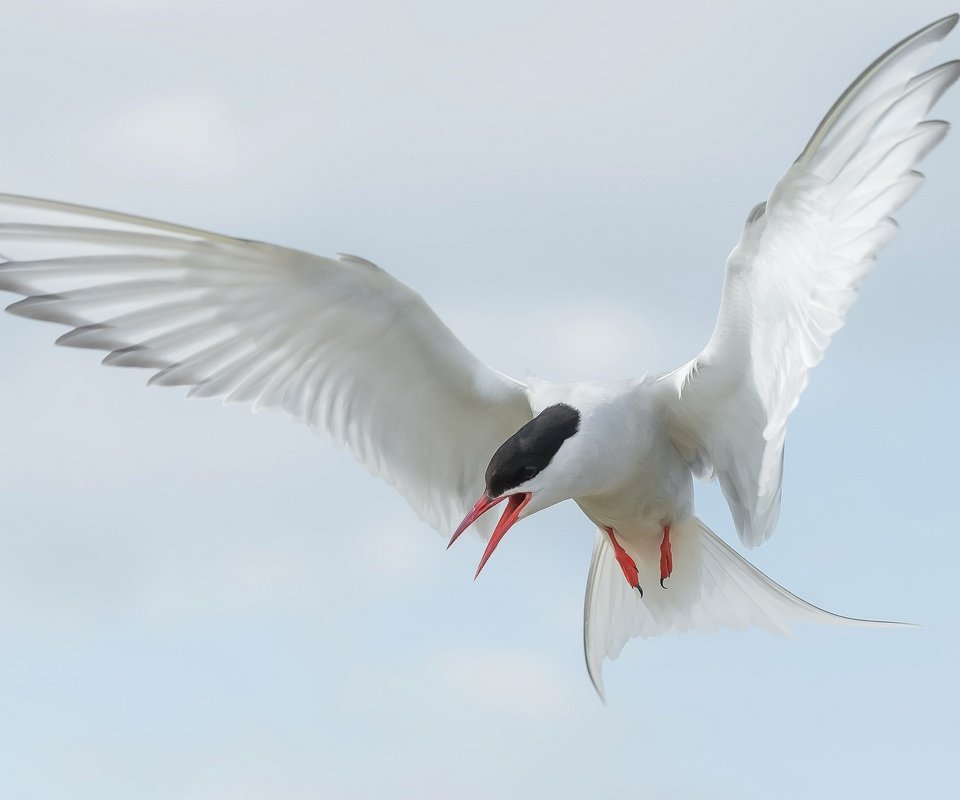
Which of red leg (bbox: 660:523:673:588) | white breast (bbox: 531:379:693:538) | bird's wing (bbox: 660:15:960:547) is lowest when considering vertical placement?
red leg (bbox: 660:523:673:588)

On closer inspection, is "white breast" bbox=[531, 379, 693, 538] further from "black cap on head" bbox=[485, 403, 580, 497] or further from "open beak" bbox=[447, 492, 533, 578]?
"open beak" bbox=[447, 492, 533, 578]

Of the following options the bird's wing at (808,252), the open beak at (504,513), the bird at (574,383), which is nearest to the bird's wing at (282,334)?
the bird at (574,383)

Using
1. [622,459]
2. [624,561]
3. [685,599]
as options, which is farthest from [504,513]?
[685,599]

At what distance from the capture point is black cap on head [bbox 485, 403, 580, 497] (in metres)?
4.84

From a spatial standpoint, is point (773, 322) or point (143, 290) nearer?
point (773, 322)

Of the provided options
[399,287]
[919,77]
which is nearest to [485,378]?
[399,287]

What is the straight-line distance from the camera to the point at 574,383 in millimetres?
5426

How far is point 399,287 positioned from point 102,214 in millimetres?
1196

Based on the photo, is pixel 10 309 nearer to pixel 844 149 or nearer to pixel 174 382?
pixel 174 382

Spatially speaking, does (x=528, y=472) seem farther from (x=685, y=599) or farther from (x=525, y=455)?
(x=685, y=599)

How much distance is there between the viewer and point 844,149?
4.02 metres

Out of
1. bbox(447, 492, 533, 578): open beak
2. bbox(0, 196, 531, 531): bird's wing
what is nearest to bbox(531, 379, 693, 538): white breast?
bbox(447, 492, 533, 578): open beak

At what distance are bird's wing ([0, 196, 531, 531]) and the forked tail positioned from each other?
2.73 ft

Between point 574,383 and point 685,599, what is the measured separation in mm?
1309
